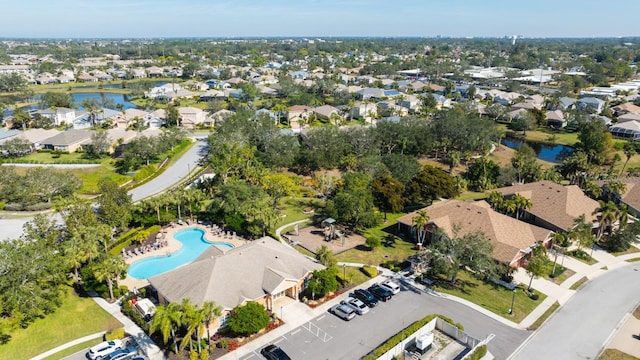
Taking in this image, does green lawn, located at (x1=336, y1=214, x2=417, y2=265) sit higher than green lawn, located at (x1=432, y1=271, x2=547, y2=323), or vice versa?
green lawn, located at (x1=336, y1=214, x2=417, y2=265)

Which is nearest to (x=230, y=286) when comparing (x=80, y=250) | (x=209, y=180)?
(x=80, y=250)

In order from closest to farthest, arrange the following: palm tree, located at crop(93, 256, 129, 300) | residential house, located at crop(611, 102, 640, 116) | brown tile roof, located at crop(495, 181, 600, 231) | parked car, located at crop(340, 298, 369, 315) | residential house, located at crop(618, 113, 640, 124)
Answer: palm tree, located at crop(93, 256, 129, 300) < parked car, located at crop(340, 298, 369, 315) < brown tile roof, located at crop(495, 181, 600, 231) < residential house, located at crop(618, 113, 640, 124) < residential house, located at crop(611, 102, 640, 116)

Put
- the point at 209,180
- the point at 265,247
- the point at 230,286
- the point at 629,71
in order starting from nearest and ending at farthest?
1. the point at 230,286
2. the point at 265,247
3. the point at 209,180
4. the point at 629,71

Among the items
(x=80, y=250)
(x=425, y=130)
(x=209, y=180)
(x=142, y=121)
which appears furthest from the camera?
(x=142, y=121)

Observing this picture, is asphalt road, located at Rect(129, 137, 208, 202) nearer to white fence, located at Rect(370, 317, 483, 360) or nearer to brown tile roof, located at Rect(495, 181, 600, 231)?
white fence, located at Rect(370, 317, 483, 360)

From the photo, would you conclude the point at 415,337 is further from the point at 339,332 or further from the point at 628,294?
the point at 628,294

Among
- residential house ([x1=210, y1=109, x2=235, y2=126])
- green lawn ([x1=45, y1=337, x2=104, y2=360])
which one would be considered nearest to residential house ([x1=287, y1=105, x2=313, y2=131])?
residential house ([x1=210, y1=109, x2=235, y2=126])
